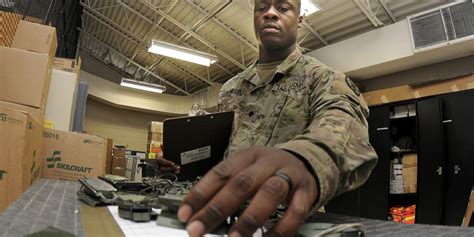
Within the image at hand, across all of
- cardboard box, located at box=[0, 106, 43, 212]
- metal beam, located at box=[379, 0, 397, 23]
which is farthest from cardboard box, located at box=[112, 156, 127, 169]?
metal beam, located at box=[379, 0, 397, 23]

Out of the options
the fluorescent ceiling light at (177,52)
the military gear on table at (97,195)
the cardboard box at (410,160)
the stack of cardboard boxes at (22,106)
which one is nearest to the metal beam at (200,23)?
the fluorescent ceiling light at (177,52)

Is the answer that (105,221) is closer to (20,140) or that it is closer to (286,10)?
(286,10)

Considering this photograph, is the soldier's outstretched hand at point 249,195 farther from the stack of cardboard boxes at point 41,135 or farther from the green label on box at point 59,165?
the green label on box at point 59,165

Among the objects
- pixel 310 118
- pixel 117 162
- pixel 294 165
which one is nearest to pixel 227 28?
pixel 117 162

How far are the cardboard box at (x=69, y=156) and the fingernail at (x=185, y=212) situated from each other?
198cm

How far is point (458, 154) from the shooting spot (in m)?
3.57

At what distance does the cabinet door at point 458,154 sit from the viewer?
346 centimetres

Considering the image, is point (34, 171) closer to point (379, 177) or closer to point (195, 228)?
point (195, 228)

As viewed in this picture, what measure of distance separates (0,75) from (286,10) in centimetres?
182

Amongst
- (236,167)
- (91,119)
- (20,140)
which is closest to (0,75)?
(20,140)

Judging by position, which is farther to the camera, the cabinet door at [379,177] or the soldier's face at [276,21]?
the cabinet door at [379,177]

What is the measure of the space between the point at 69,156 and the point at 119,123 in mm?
8045

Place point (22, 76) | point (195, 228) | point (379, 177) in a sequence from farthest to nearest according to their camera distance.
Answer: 1. point (379, 177)
2. point (22, 76)
3. point (195, 228)

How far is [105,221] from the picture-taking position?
0.64 m
